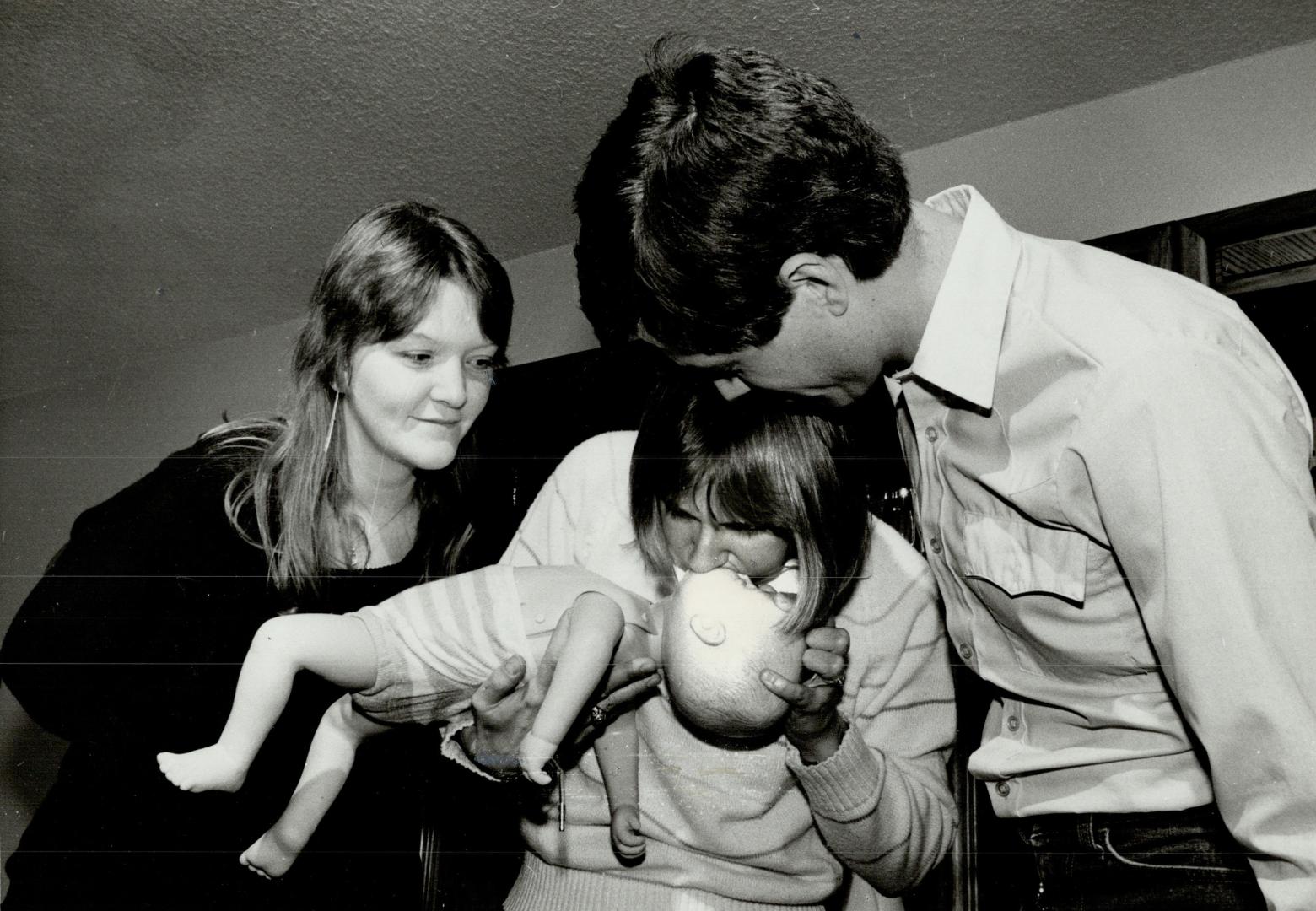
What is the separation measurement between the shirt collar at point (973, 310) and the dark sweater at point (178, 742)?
464 millimetres

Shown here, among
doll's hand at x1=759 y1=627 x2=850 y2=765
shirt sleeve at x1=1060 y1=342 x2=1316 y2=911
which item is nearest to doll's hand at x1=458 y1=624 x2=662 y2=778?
doll's hand at x1=759 y1=627 x2=850 y2=765

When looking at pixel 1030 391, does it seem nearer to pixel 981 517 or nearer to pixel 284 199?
pixel 981 517

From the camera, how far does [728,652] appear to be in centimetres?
78

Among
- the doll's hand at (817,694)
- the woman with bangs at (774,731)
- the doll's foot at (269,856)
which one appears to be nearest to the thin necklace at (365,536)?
the woman with bangs at (774,731)

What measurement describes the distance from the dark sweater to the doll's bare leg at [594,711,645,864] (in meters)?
0.14

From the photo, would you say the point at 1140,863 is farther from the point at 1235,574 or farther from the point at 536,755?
the point at 536,755

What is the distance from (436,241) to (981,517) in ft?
1.69

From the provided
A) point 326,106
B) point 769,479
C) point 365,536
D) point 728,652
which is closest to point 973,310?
point 769,479

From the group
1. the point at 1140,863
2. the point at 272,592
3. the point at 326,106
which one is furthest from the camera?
the point at 326,106

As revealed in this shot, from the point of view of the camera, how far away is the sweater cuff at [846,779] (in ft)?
2.70

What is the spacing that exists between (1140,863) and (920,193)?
0.62 m

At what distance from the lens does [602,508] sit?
921mm

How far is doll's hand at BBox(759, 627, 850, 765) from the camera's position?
79cm

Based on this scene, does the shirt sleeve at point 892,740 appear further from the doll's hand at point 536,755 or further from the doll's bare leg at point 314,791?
the doll's bare leg at point 314,791
